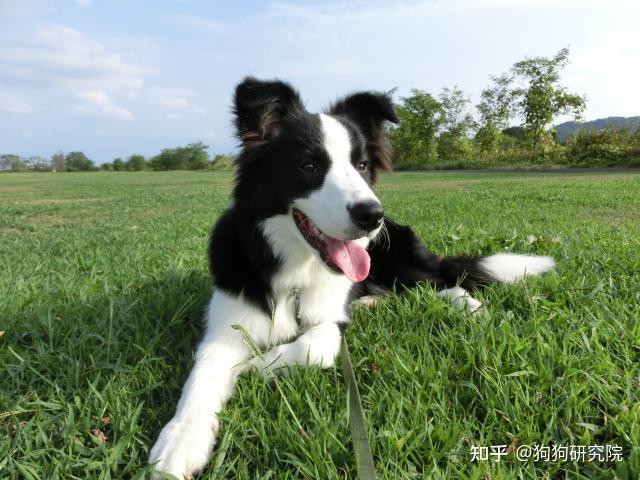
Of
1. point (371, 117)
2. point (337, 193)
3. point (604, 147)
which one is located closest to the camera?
point (337, 193)

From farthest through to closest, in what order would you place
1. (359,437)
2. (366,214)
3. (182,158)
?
(182,158)
(366,214)
(359,437)

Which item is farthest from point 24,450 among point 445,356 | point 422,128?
point 422,128

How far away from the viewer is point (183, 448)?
56.1 inches

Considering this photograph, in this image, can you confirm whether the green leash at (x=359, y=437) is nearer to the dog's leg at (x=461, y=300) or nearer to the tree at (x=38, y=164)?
the dog's leg at (x=461, y=300)

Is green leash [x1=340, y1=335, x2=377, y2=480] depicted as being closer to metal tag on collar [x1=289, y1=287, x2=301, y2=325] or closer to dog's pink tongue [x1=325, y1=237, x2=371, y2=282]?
dog's pink tongue [x1=325, y1=237, x2=371, y2=282]

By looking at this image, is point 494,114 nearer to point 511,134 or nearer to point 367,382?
point 511,134

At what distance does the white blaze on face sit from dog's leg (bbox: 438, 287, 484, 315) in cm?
99

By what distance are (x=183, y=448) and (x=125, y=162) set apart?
88.1 metres

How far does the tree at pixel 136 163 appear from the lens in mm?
78062

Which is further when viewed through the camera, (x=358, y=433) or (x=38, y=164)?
(x=38, y=164)

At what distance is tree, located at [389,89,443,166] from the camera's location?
37312 millimetres

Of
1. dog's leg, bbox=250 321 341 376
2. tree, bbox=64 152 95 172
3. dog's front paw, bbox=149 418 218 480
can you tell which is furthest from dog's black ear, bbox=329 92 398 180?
tree, bbox=64 152 95 172

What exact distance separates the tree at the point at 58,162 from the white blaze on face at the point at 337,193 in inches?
3622

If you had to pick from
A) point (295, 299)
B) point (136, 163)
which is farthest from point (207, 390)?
point (136, 163)
